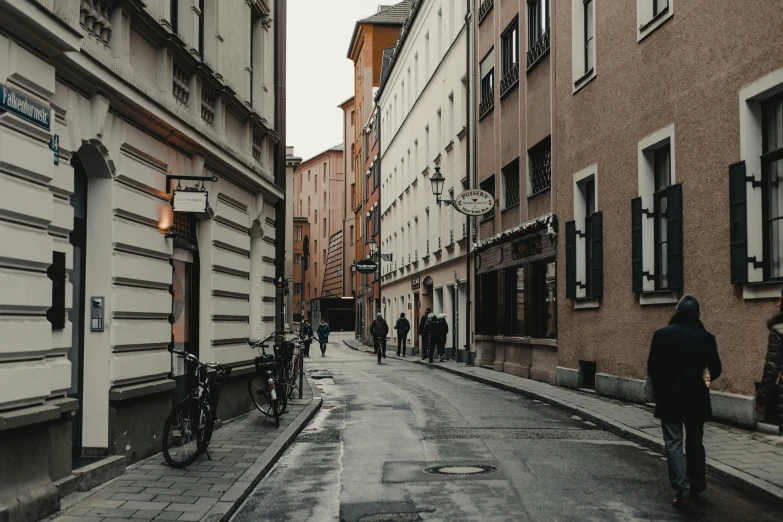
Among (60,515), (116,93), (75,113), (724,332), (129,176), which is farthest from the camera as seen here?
(724,332)

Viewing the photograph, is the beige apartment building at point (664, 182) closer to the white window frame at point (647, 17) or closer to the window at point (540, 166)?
the white window frame at point (647, 17)

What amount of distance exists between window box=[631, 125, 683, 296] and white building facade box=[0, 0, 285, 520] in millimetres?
6334

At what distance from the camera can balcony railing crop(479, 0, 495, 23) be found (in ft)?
88.8

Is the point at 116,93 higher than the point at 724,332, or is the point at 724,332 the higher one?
the point at 116,93

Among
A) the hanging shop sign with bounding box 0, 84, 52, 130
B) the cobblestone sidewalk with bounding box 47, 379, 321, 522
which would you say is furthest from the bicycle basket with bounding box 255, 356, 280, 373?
the hanging shop sign with bounding box 0, 84, 52, 130

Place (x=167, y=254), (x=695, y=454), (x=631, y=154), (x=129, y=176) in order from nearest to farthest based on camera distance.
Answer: (x=695, y=454), (x=129, y=176), (x=167, y=254), (x=631, y=154)

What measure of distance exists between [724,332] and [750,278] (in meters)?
1.09

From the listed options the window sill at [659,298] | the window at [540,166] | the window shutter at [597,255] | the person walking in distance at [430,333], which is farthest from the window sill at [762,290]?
the person walking in distance at [430,333]

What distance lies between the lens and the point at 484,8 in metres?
27.9

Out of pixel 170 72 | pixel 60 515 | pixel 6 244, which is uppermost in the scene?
pixel 170 72

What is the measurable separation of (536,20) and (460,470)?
15.8m

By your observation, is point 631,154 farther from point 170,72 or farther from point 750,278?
point 170,72

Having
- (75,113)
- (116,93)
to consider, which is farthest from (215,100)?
(75,113)

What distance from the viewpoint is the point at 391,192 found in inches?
1992
